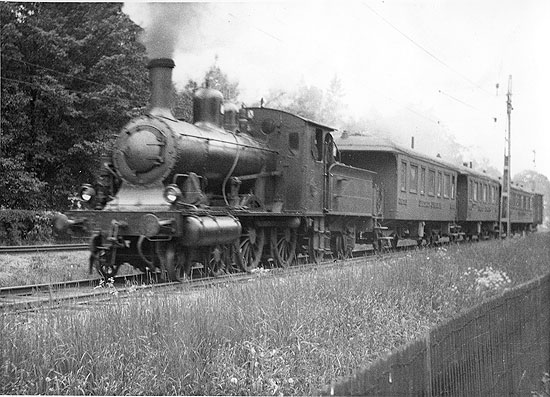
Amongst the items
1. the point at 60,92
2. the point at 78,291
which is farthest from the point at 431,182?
the point at 78,291

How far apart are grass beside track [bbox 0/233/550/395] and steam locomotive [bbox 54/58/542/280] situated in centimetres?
244

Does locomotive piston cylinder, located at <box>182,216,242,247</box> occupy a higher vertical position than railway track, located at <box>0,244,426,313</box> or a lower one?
higher

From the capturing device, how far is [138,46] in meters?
8.72

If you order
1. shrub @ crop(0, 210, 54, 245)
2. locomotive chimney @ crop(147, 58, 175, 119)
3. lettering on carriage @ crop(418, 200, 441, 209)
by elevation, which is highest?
locomotive chimney @ crop(147, 58, 175, 119)

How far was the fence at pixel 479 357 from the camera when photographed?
9.79 ft

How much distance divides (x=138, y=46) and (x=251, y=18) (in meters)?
3.08

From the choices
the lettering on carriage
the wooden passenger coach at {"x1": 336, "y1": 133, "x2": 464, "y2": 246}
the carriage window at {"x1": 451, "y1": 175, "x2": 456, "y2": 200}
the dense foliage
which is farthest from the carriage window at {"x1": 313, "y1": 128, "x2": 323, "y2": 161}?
the carriage window at {"x1": 451, "y1": 175, "x2": 456, "y2": 200}

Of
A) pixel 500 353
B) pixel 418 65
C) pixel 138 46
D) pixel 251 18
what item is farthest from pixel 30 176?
pixel 500 353

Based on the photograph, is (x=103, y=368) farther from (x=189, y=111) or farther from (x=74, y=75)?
(x=189, y=111)

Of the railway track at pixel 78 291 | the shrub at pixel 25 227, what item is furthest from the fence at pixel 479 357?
the shrub at pixel 25 227

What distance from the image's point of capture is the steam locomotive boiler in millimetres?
7289

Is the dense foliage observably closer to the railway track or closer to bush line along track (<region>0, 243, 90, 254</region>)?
bush line along track (<region>0, 243, 90, 254</region>)

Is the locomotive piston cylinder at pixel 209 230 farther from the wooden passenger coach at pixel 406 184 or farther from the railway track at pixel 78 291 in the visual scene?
the wooden passenger coach at pixel 406 184

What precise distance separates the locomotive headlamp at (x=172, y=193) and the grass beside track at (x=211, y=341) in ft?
7.58
